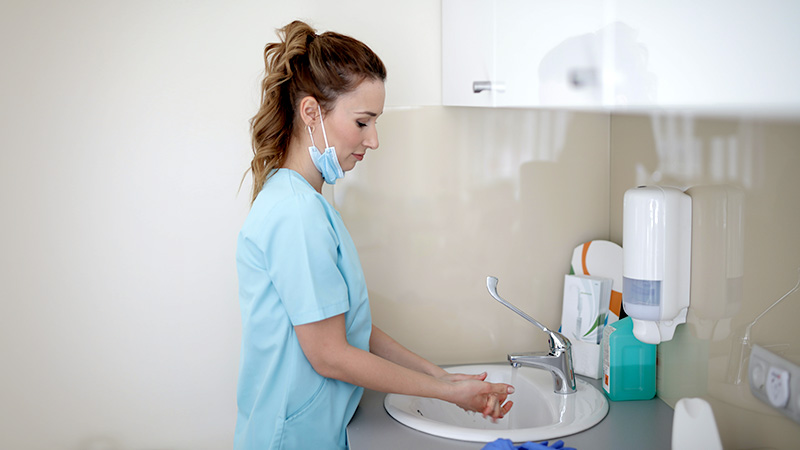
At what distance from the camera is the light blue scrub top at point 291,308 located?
111 centimetres

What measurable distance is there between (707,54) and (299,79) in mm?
823

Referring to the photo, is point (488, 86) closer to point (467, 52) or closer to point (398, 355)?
point (467, 52)

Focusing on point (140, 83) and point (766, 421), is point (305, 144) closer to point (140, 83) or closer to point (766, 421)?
point (140, 83)

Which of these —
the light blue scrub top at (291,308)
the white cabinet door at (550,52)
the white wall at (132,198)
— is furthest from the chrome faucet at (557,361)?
the white wall at (132,198)

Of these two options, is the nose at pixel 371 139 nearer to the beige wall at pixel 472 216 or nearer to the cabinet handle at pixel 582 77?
the beige wall at pixel 472 216

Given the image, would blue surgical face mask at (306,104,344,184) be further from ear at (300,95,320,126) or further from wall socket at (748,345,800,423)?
wall socket at (748,345,800,423)

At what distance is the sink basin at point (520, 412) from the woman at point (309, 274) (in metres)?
0.07

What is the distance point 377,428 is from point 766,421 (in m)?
0.68

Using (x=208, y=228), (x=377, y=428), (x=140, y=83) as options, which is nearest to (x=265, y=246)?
(x=377, y=428)

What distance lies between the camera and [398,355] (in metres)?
1.42

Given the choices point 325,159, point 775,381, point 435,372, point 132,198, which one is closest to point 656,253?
point 775,381

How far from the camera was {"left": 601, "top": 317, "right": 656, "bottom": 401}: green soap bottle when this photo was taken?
4.29 ft

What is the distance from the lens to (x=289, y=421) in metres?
1.18

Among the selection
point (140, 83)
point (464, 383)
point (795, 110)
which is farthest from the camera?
point (140, 83)
